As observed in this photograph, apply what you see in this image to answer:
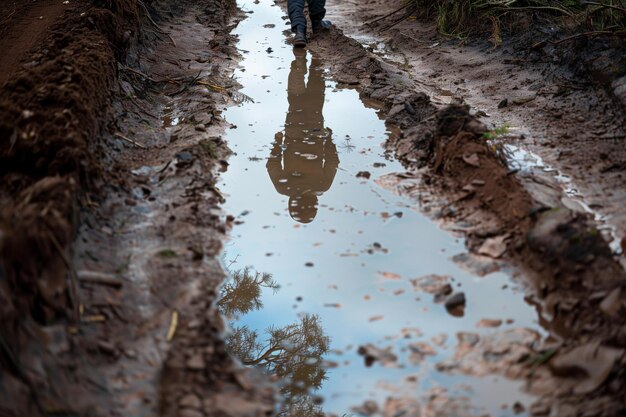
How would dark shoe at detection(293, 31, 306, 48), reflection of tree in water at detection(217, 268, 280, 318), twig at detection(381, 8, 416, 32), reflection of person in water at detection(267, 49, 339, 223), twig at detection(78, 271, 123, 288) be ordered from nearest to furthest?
twig at detection(78, 271, 123, 288) < reflection of tree in water at detection(217, 268, 280, 318) < reflection of person in water at detection(267, 49, 339, 223) < dark shoe at detection(293, 31, 306, 48) < twig at detection(381, 8, 416, 32)

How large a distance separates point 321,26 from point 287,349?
7.19 metres

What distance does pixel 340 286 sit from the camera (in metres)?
4.16

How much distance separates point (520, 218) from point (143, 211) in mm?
2519

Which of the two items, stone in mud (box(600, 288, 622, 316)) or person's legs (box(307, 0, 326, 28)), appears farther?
person's legs (box(307, 0, 326, 28))

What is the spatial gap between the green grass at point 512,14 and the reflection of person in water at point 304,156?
2.38m

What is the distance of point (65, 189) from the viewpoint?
3.80 m

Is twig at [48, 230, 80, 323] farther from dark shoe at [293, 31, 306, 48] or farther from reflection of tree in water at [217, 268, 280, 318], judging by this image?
dark shoe at [293, 31, 306, 48]

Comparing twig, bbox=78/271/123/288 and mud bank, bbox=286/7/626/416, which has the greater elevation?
twig, bbox=78/271/123/288

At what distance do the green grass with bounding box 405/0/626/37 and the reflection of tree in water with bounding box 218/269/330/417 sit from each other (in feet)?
15.4

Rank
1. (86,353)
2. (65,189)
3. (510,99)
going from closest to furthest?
(86,353), (65,189), (510,99)

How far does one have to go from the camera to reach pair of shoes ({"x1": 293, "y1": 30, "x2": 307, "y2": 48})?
9469 mm

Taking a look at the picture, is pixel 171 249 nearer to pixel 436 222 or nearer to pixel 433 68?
pixel 436 222

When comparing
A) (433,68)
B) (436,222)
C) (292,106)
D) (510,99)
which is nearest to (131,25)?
(292,106)

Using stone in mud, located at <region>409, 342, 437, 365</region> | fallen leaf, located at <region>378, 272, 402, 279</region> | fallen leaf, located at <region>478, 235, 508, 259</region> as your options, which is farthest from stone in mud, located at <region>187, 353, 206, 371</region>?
fallen leaf, located at <region>478, 235, 508, 259</region>
